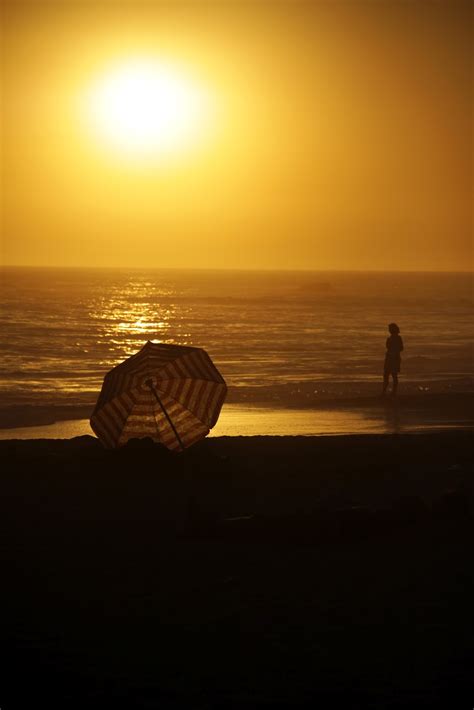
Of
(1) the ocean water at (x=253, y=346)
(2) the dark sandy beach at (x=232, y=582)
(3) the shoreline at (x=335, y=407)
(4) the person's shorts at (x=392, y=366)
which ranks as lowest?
(1) the ocean water at (x=253, y=346)

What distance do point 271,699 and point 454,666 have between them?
1.34 metres

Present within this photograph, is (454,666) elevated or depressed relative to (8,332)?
elevated

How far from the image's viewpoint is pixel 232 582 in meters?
8.70

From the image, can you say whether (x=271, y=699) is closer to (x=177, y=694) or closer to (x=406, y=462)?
(x=177, y=694)

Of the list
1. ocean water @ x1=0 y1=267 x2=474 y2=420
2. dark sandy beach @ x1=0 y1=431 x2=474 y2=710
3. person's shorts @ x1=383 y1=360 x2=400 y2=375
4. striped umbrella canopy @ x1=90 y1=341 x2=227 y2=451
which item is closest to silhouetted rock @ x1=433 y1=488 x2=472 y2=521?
dark sandy beach @ x1=0 y1=431 x2=474 y2=710

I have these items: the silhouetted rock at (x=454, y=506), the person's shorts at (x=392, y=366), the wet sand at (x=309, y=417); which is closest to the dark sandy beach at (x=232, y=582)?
the silhouetted rock at (x=454, y=506)

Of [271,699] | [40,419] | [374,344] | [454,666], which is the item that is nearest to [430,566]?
[454,666]

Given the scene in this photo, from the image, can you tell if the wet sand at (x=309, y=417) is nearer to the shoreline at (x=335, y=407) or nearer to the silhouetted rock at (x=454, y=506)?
the shoreline at (x=335, y=407)

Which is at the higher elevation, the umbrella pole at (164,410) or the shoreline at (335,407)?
the umbrella pole at (164,410)

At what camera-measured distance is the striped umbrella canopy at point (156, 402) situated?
46.8 ft

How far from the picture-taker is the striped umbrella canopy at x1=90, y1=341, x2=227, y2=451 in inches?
562

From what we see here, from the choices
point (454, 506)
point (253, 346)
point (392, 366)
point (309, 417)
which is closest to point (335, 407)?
point (392, 366)

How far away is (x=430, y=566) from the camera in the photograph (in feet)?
29.8

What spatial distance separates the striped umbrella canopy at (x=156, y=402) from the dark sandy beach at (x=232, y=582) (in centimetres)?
43
